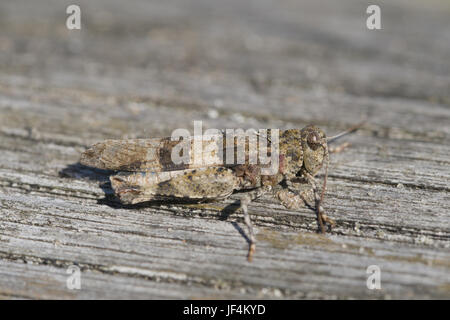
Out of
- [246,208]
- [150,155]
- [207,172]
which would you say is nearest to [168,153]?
[150,155]

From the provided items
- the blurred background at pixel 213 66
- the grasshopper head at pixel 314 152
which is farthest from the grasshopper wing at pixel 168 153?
the blurred background at pixel 213 66

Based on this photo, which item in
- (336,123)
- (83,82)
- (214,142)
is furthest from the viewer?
(83,82)

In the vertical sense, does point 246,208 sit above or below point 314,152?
below

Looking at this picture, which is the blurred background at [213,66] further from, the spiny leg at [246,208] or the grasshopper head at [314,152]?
the spiny leg at [246,208]

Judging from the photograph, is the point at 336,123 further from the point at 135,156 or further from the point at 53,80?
the point at 53,80

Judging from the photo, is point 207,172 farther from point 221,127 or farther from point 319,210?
point 221,127

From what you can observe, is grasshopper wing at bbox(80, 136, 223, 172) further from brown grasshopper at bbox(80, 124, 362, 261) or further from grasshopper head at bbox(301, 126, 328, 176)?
grasshopper head at bbox(301, 126, 328, 176)

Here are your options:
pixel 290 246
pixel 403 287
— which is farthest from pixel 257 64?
pixel 403 287

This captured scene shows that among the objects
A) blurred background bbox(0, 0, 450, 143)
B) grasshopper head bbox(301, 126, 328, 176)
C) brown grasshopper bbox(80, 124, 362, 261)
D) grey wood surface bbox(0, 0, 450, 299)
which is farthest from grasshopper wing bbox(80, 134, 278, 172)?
blurred background bbox(0, 0, 450, 143)
